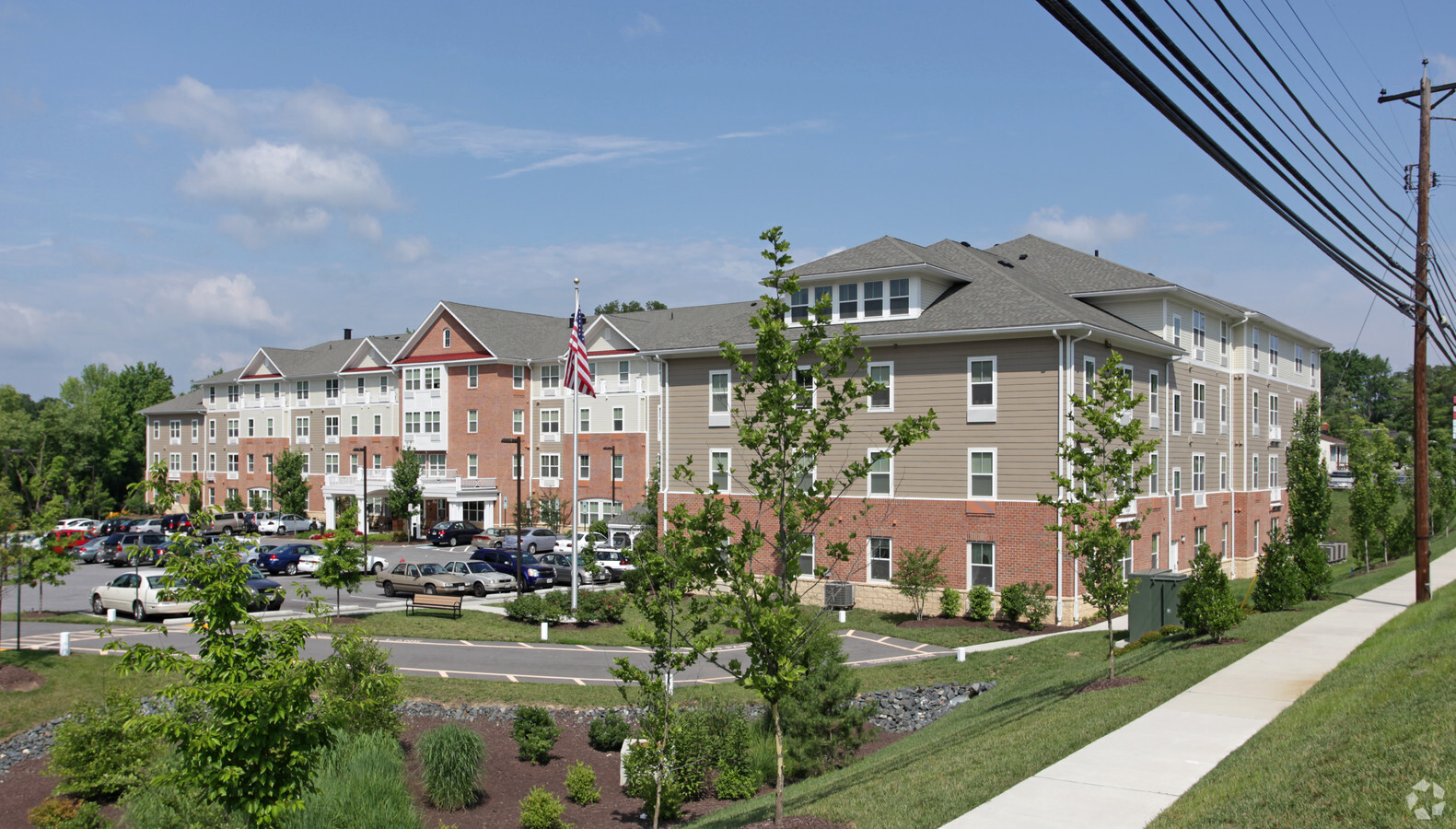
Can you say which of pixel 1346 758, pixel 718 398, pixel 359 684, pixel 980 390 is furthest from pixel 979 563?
pixel 1346 758

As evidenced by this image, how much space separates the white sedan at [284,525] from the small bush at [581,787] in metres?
53.8

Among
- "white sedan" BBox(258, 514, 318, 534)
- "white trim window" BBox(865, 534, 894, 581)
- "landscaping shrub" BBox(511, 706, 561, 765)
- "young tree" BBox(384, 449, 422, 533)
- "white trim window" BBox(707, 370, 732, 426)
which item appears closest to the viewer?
"landscaping shrub" BBox(511, 706, 561, 765)

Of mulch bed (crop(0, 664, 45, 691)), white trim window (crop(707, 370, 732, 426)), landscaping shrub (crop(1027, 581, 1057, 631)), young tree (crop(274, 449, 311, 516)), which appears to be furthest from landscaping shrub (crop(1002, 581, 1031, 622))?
young tree (crop(274, 449, 311, 516))

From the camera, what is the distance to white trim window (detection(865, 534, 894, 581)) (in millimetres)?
34719

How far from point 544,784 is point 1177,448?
30.1 metres

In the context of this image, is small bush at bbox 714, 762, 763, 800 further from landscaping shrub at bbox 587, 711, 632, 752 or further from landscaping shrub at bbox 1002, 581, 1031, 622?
landscaping shrub at bbox 1002, 581, 1031, 622

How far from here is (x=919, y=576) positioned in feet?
108

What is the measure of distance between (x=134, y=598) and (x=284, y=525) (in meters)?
33.5

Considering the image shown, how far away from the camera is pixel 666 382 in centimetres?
4012

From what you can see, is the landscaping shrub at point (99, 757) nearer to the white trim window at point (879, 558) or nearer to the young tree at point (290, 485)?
the white trim window at point (879, 558)

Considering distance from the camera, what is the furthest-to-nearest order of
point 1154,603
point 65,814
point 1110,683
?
point 1154,603 → point 1110,683 → point 65,814

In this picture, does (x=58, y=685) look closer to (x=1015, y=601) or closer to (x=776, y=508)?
(x=776, y=508)

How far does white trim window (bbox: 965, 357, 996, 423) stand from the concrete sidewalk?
49.7 ft

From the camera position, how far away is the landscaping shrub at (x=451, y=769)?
51.4 ft
